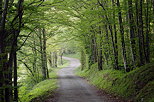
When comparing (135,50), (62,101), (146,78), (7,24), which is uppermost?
(7,24)

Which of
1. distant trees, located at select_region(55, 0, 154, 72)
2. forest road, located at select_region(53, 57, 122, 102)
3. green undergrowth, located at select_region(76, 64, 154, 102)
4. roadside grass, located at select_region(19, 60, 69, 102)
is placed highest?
distant trees, located at select_region(55, 0, 154, 72)

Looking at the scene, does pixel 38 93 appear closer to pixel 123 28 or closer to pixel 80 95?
pixel 80 95

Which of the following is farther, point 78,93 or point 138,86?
point 78,93

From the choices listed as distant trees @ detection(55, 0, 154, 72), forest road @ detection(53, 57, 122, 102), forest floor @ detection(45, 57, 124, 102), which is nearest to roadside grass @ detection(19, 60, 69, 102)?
forest floor @ detection(45, 57, 124, 102)

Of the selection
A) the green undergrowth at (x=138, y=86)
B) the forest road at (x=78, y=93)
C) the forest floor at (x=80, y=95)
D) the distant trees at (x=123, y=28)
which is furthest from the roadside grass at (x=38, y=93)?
the distant trees at (x=123, y=28)

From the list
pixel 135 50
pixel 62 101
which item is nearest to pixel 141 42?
pixel 135 50

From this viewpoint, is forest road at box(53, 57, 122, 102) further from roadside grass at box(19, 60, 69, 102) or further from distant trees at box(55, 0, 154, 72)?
distant trees at box(55, 0, 154, 72)

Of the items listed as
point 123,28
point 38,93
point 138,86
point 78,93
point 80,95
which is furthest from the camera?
point 38,93

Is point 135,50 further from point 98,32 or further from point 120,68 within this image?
point 98,32

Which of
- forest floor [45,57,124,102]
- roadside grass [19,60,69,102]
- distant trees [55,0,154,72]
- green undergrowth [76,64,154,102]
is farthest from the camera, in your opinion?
roadside grass [19,60,69,102]

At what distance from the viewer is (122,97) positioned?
31.7 ft

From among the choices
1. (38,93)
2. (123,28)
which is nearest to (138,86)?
(123,28)

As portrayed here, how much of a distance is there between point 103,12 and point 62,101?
6187 mm

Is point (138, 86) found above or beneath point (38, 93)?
above
